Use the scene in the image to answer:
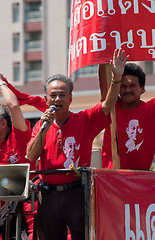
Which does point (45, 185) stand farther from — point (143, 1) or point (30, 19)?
point (30, 19)

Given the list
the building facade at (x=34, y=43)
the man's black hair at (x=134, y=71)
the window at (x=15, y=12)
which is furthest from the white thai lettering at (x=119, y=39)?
the window at (x=15, y=12)

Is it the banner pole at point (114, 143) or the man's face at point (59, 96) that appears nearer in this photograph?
the man's face at point (59, 96)

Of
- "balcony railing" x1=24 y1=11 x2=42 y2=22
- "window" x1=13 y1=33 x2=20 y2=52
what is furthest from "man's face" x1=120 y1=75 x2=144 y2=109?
"window" x1=13 y1=33 x2=20 y2=52

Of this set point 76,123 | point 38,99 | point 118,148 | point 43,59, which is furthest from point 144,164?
point 43,59

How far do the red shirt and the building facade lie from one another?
23319 mm

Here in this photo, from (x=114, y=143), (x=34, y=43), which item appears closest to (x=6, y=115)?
(x=114, y=143)

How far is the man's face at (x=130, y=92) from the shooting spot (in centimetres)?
418

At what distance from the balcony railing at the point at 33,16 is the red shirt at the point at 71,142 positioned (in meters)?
26.3

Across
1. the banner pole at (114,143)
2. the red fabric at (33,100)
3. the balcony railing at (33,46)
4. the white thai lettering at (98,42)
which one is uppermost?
the balcony railing at (33,46)

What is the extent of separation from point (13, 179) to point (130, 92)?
1397 millimetres

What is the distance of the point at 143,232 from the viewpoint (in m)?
3.32

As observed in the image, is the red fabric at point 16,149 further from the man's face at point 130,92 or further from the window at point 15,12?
the window at point 15,12

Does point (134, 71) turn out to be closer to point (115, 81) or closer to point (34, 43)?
point (115, 81)

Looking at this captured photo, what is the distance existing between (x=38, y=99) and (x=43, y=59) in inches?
954
